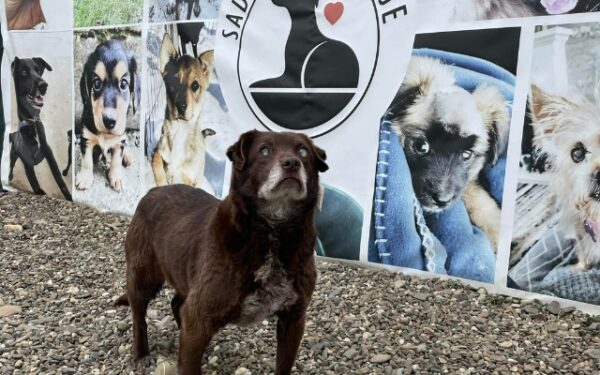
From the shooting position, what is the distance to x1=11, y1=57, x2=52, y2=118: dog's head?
841cm

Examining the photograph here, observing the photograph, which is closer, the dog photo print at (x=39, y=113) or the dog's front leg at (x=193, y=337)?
the dog's front leg at (x=193, y=337)

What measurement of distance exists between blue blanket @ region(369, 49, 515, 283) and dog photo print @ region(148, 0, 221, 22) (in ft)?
8.19

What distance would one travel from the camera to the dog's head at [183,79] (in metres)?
6.49

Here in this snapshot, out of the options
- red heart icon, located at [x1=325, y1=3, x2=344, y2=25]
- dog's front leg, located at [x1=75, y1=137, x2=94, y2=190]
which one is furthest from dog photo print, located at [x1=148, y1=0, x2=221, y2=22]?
dog's front leg, located at [x1=75, y1=137, x2=94, y2=190]

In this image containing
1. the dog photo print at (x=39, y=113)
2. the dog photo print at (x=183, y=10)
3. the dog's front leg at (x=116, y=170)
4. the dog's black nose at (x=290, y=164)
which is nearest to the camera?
the dog's black nose at (x=290, y=164)

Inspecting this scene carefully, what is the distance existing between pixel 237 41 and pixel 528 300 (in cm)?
389

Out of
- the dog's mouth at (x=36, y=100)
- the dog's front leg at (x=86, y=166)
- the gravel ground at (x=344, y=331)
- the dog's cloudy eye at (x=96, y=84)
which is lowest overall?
the gravel ground at (x=344, y=331)

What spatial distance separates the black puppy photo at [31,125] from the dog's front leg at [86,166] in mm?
393

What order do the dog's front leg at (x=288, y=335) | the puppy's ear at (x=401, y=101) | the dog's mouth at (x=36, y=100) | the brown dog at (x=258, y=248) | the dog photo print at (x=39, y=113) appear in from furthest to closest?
the dog's mouth at (x=36, y=100) < the dog photo print at (x=39, y=113) < the puppy's ear at (x=401, y=101) < the dog's front leg at (x=288, y=335) < the brown dog at (x=258, y=248)

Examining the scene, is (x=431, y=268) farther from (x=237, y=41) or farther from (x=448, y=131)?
(x=237, y=41)

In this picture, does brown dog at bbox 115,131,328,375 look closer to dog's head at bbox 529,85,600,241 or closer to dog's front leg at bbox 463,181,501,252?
dog's front leg at bbox 463,181,501,252

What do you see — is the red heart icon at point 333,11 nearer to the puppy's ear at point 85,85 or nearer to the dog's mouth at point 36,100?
the puppy's ear at point 85,85

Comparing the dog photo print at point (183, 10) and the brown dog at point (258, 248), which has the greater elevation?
the dog photo print at point (183, 10)

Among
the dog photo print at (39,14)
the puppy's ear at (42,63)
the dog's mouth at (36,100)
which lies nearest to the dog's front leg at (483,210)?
the dog photo print at (39,14)
